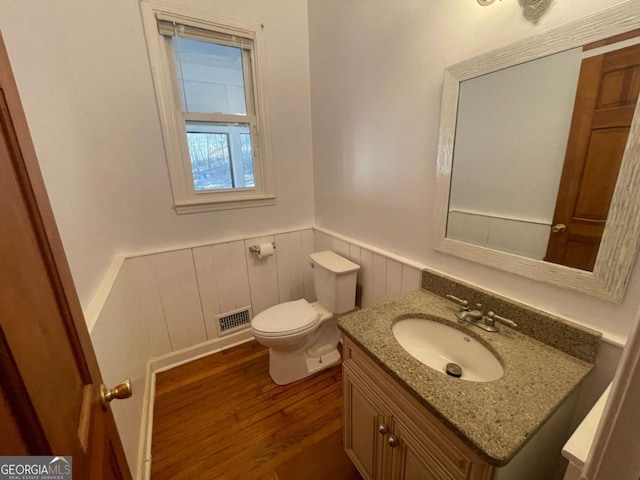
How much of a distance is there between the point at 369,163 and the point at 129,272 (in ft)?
5.22

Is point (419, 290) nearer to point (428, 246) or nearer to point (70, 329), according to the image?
point (428, 246)

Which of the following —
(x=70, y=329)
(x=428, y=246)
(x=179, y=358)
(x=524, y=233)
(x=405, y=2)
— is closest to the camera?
(x=70, y=329)

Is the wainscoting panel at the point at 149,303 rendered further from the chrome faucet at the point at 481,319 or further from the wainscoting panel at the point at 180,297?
the chrome faucet at the point at 481,319

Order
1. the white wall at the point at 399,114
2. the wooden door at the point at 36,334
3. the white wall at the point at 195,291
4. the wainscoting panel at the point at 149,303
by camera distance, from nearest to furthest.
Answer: the wooden door at the point at 36,334 → the white wall at the point at 399,114 → the white wall at the point at 195,291 → the wainscoting panel at the point at 149,303

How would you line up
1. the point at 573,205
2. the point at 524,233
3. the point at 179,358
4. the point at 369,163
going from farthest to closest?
1. the point at 179,358
2. the point at 369,163
3. the point at 524,233
4. the point at 573,205

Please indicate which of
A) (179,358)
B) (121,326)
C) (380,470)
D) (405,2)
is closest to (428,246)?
(380,470)

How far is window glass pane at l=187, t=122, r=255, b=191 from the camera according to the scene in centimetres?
183

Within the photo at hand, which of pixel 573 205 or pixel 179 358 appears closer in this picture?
pixel 573 205

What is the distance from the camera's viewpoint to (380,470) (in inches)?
40.3

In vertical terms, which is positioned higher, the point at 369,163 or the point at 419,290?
the point at 369,163

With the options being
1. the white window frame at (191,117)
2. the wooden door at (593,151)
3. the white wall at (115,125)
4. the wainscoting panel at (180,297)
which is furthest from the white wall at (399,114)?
the wainscoting panel at (180,297)

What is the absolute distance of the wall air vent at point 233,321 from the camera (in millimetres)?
2078

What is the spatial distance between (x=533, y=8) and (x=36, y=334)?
147 centimetres

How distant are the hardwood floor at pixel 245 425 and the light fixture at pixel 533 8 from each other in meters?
1.91
